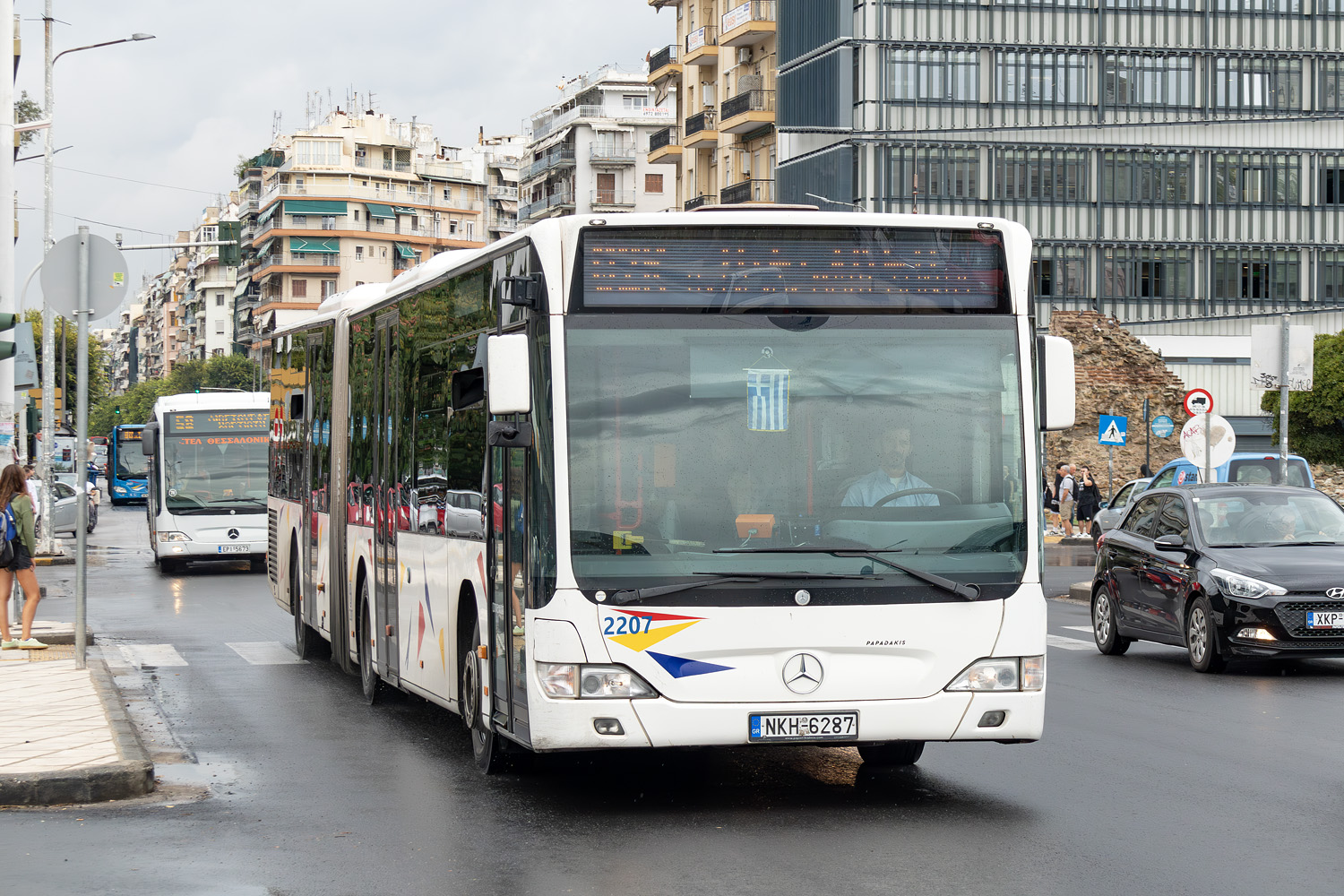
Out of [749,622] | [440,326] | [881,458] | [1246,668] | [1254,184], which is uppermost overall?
[1254,184]

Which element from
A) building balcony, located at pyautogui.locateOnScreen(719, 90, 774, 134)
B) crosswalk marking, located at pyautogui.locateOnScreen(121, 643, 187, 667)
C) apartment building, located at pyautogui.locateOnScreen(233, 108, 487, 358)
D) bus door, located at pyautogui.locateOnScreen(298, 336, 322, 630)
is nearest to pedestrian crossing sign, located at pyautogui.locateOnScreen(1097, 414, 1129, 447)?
crosswalk marking, located at pyautogui.locateOnScreen(121, 643, 187, 667)

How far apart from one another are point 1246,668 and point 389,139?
471ft

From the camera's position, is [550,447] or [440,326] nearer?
[550,447]

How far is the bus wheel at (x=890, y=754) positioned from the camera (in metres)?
10.2

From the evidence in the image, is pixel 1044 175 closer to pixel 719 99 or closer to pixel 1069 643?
pixel 719 99

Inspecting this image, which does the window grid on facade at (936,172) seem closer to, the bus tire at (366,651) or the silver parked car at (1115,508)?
the silver parked car at (1115,508)

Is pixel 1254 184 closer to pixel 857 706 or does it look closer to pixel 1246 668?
pixel 1246 668

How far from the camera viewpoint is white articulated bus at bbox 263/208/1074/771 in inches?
333

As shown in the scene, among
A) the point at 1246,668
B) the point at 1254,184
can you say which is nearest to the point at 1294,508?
the point at 1246,668

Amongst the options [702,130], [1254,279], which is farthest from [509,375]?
[702,130]

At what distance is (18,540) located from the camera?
1755cm

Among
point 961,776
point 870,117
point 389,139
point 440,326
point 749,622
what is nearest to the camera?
point 749,622

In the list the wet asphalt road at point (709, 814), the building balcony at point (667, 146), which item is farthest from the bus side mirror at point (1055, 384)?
the building balcony at point (667, 146)

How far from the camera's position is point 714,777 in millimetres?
10047
